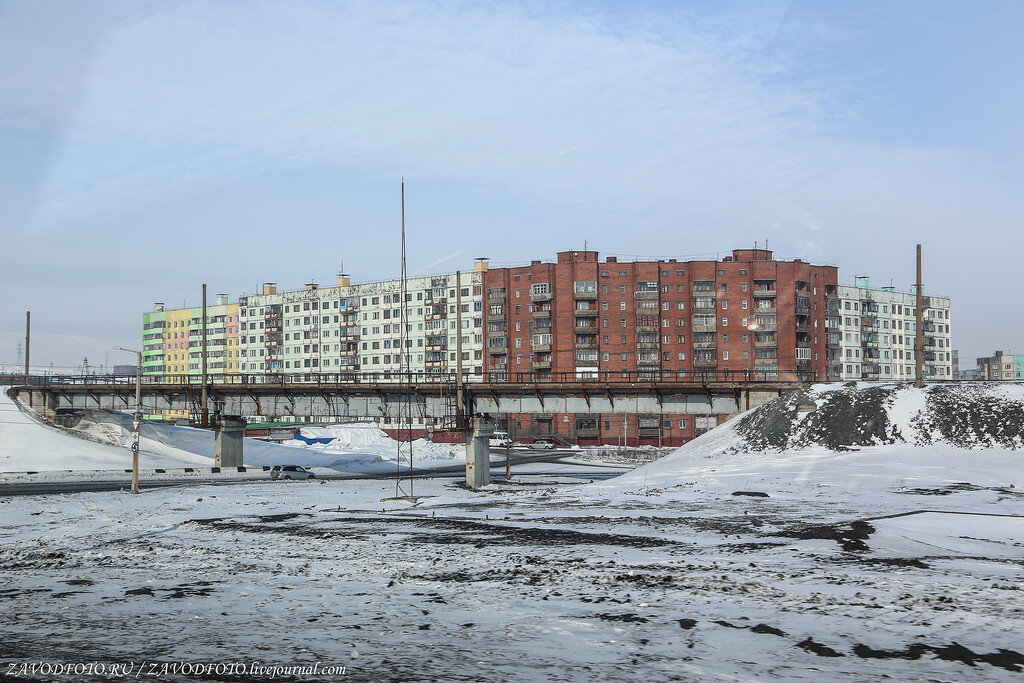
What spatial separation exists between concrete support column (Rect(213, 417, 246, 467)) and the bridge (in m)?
1.14

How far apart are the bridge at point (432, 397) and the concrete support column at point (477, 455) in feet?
4.68

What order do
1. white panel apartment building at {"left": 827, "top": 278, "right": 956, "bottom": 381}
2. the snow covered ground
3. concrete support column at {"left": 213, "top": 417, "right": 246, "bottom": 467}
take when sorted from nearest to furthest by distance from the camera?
the snow covered ground < concrete support column at {"left": 213, "top": 417, "right": 246, "bottom": 467} < white panel apartment building at {"left": 827, "top": 278, "right": 956, "bottom": 381}

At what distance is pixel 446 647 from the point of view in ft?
51.2

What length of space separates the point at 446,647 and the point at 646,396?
51.5 m

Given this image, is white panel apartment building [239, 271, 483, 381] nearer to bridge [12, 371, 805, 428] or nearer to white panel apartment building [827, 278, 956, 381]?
bridge [12, 371, 805, 428]

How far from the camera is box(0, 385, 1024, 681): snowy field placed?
48.8 ft

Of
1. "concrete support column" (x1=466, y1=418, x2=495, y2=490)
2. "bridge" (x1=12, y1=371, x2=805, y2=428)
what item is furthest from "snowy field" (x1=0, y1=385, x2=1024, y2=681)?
"bridge" (x1=12, y1=371, x2=805, y2=428)

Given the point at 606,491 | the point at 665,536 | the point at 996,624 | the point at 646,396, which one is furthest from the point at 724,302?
the point at 996,624

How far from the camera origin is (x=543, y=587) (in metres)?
20.9

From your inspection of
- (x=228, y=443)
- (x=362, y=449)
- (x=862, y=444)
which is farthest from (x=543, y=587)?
(x=362, y=449)

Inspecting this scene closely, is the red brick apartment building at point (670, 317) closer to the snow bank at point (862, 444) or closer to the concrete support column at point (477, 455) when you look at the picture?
the snow bank at point (862, 444)

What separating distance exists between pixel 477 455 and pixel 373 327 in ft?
419

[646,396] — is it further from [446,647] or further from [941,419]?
[446,647]

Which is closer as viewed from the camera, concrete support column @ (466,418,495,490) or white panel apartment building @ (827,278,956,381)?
concrete support column @ (466,418,495,490)
